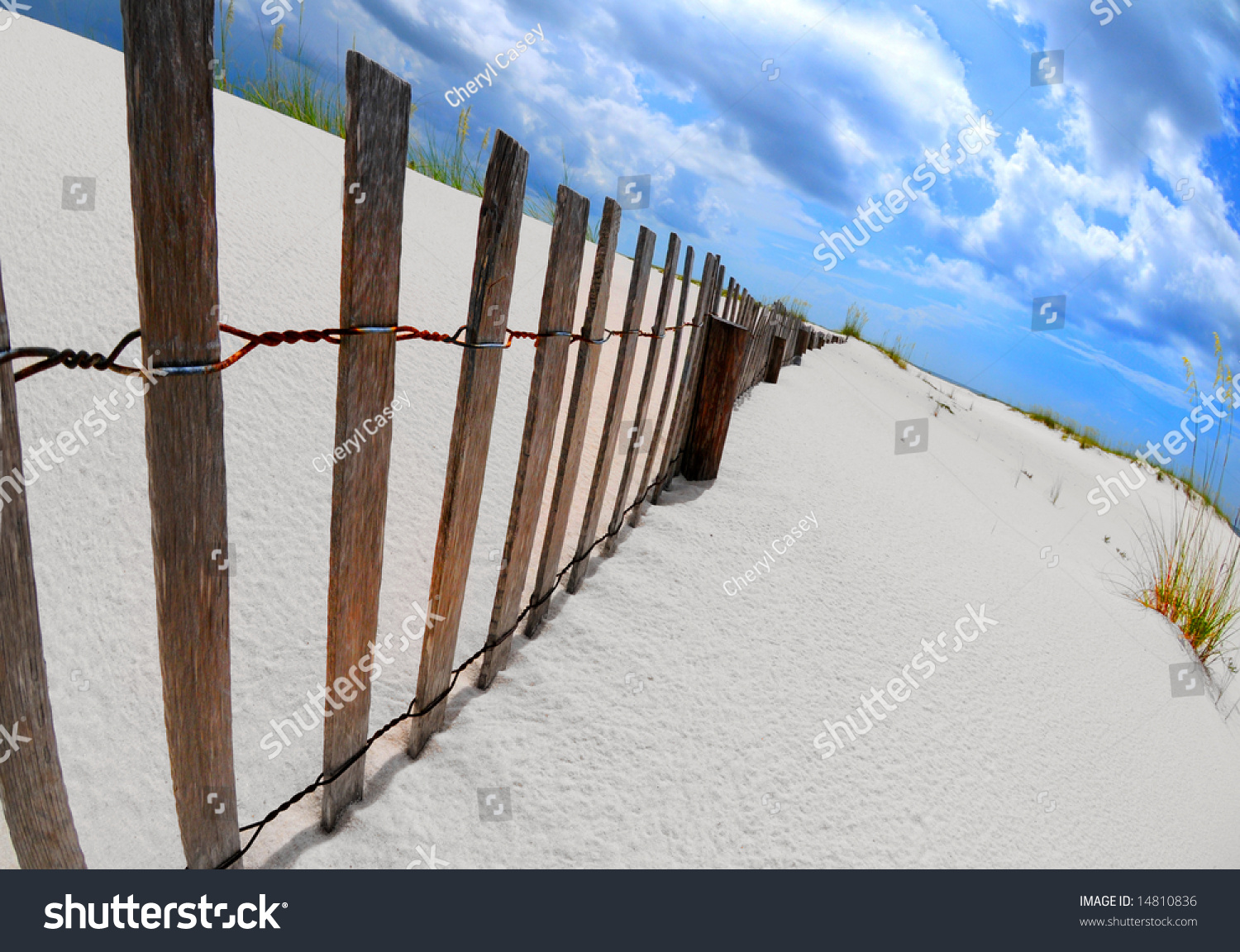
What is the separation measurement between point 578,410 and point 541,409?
27 cm

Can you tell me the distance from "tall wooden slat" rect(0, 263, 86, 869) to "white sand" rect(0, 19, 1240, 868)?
0.56 m

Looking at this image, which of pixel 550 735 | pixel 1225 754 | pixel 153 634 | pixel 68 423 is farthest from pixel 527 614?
pixel 1225 754

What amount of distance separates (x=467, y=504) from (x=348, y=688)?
0.52 meters

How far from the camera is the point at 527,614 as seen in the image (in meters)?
2.39

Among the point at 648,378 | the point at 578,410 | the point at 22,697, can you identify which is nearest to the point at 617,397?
the point at 578,410

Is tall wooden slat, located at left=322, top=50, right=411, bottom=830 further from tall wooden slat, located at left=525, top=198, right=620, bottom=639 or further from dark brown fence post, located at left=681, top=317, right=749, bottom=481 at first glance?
dark brown fence post, located at left=681, top=317, right=749, bottom=481

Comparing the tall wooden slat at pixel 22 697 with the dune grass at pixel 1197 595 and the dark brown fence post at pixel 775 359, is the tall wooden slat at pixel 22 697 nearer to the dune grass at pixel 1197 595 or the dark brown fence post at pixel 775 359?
the dune grass at pixel 1197 595

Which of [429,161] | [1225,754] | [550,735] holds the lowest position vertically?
[1225,754]

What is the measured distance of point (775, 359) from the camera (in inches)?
305

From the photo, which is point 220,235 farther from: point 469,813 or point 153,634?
point 469,813

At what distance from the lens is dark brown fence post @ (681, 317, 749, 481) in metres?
3.88

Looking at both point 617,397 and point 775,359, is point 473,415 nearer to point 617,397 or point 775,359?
point 617,397

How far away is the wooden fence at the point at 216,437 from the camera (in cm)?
87

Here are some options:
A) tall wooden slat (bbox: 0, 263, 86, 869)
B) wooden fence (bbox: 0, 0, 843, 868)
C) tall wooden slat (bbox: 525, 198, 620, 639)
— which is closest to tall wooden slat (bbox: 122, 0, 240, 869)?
wooden fence (bbox: 0, 0, 843, 868)
